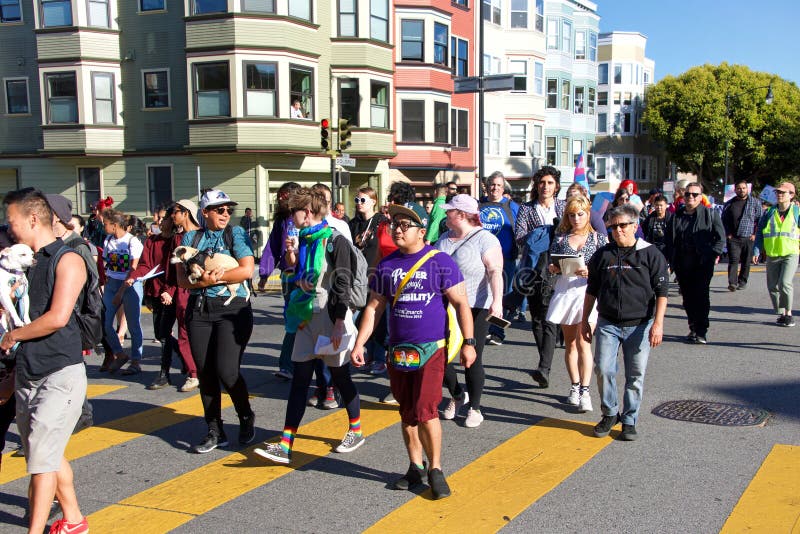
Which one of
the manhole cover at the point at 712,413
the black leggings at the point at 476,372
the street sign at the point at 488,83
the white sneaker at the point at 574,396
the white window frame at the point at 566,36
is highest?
the white window frame at the point at 566,36

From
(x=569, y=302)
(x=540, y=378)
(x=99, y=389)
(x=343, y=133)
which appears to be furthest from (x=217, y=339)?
(x=343, y=133)

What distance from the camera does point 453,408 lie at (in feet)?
21.6

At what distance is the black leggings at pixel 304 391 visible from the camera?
216 inches

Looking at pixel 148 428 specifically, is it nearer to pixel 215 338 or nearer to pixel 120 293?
pixel 215 338

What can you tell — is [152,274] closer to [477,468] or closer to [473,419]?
[473,419]

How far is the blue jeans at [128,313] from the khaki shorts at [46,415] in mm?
4510

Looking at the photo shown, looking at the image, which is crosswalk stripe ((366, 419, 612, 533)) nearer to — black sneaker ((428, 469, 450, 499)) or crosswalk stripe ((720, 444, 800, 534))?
black sneaker ((428, 469, 450, 499))

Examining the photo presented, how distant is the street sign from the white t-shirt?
14.0m

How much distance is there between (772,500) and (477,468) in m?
1.88

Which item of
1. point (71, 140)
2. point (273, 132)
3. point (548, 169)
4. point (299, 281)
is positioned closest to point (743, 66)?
point (273, 132)

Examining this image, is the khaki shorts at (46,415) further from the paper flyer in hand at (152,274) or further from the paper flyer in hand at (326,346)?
the paper flyer in hand at (152,274)

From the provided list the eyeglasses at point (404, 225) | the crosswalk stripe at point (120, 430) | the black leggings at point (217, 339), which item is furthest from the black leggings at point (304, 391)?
the crosswalk stripe at point (120, 430)

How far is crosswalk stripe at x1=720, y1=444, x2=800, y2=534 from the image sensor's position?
429cm

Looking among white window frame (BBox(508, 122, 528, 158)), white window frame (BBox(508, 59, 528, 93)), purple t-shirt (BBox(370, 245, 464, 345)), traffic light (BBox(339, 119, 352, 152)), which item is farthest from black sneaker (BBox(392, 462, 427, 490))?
white window frame (BBox(508, 59, 528, 93))
